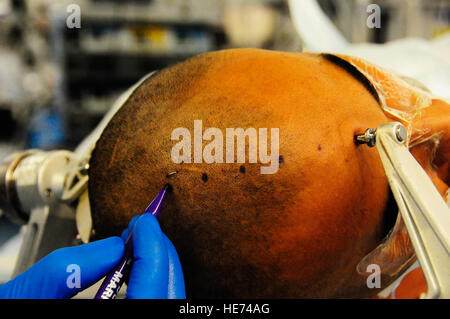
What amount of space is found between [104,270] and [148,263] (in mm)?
62

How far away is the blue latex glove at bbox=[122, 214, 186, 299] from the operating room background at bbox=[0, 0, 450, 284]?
97.2 inches

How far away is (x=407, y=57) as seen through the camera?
1211mm

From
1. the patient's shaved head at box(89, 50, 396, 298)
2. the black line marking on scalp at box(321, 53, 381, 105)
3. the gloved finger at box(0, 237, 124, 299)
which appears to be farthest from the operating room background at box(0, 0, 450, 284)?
the gloved finger at box(0, 237, 124, 299)

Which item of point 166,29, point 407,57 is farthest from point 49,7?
point 407,57

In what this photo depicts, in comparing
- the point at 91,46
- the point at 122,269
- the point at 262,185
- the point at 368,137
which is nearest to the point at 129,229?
the point at 122,269

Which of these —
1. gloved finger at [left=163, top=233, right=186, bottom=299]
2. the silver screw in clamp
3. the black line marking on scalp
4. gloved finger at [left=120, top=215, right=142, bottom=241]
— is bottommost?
gloved finger at [left=163, top=233, right=186, bottom=299]

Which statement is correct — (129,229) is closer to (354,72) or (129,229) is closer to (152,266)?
(152,266)

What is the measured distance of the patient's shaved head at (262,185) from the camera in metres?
0.52

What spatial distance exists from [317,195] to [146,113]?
0.94 feet

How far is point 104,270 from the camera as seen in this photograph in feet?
1.56

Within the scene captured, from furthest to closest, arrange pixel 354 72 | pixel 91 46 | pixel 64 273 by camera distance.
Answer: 1. pixel 91 46
2. pixel 354 72
3. pixel 64 273

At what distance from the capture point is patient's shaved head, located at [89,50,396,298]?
1.69ft

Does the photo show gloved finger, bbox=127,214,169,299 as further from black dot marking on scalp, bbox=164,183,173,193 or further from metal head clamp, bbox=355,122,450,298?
metal head clamp, bbox=355,122,450,298

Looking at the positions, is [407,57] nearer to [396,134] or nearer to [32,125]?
[396,134]
